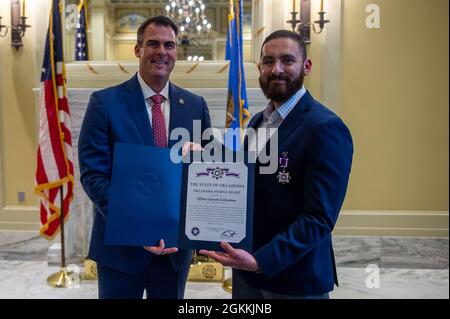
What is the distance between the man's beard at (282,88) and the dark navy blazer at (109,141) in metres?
0.44

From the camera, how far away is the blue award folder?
1220mm

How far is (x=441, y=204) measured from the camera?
12.0 feet

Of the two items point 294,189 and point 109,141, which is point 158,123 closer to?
point 109,141

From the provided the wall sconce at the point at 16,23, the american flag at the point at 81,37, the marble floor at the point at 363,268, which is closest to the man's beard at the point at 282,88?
the marble floor at the point at 363,268

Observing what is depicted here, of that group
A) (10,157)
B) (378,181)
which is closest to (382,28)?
(378,181)

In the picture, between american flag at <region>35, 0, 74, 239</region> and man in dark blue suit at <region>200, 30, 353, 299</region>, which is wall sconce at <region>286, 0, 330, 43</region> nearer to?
american flag at <region>35, 0, 74, 239</region>

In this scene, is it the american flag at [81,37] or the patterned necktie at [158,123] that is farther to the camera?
the american flag at [81,37]

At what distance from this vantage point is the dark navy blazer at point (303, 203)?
113 cm

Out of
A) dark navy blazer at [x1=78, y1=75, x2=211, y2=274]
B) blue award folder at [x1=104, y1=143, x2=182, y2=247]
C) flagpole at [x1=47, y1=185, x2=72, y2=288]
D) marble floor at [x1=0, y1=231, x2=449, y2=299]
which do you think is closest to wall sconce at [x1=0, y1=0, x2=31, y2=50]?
flagpole at [x1=47, y1=185, x2=72, y2=288]

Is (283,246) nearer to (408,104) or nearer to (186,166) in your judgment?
(186,166)

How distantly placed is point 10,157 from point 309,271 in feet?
11.0

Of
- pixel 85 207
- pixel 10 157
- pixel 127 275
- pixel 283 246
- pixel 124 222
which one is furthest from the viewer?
pixel 10 157

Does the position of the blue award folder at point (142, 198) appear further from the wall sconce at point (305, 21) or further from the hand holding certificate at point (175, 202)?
the wall sconce at point (305, 21)

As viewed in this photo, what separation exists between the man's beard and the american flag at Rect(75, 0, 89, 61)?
2794 millimetres
